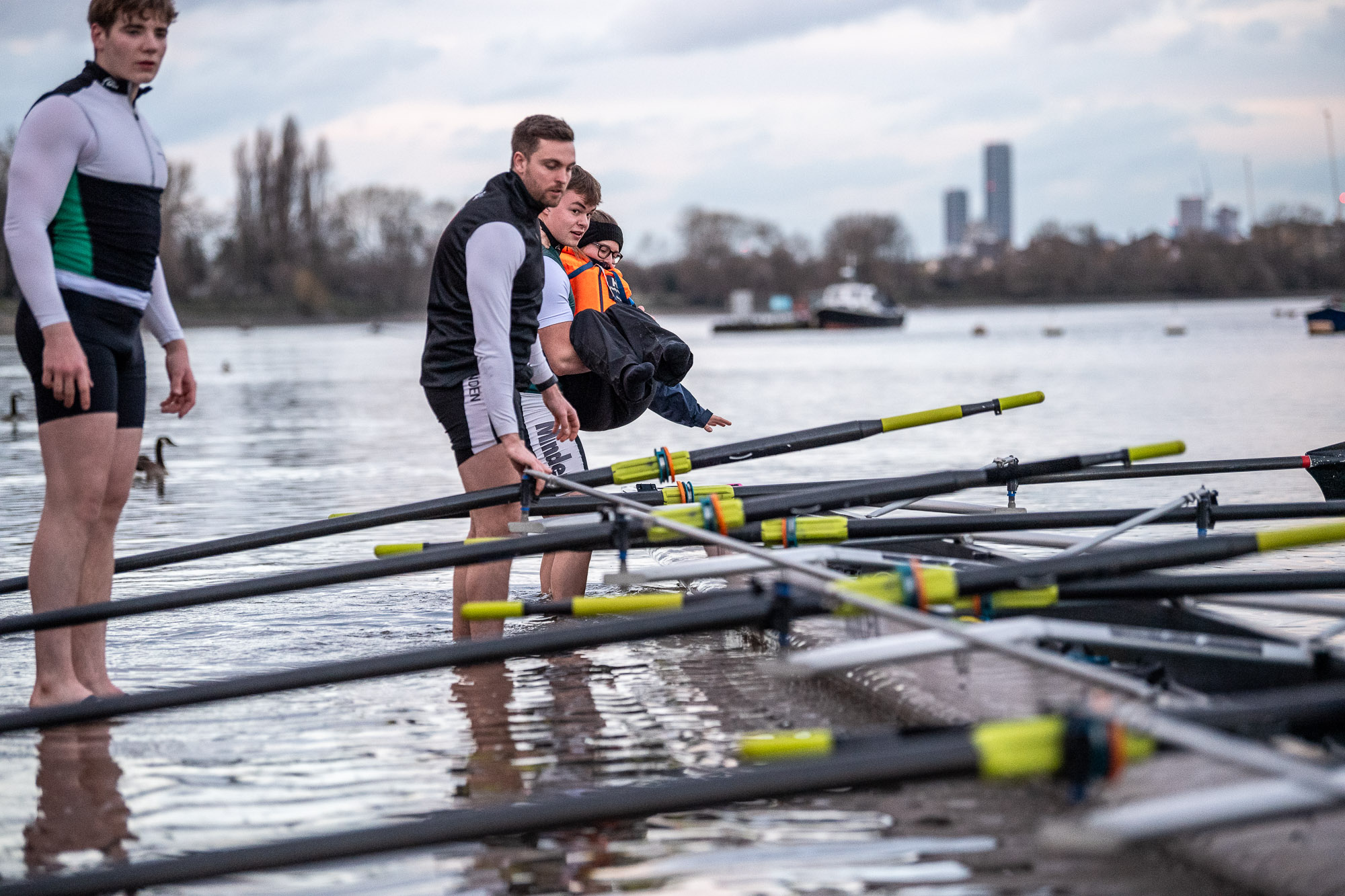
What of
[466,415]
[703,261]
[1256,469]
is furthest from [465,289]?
[703,261]

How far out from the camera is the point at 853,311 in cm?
7638

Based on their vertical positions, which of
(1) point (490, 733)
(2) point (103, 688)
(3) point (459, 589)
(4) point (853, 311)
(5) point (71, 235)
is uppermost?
(4) point (853, 311)

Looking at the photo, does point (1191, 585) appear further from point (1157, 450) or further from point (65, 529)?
point (65, 529)

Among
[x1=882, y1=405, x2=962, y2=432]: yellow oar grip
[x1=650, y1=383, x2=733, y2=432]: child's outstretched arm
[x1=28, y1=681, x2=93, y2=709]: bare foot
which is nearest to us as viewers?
[x1=28, y1=681, x2=93, y2=709]: bare foot

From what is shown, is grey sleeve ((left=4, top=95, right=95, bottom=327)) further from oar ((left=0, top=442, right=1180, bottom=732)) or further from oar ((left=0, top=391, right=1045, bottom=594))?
oar ((left=0, top=391, right=1045, bottom=594))

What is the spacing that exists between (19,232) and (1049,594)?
2.87 meters

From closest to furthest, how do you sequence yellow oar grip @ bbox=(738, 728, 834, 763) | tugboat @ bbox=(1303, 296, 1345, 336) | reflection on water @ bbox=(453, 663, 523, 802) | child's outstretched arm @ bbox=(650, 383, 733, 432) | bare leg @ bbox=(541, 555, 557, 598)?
1. yellow oar grip @ bbox=(738, 728, 834, 763)
2. reflection on water @ bbox=(453, 663, 523, 802)
3. bare leg @ bbox=(541, 555, 557, 598)
4. child's outstretched arm @ bbox=(650, 383, 733, 432)
5. tugboat @ bbox=(1303, 296, 1345, 336)

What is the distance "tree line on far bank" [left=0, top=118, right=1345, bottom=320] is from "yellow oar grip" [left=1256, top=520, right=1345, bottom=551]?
9351cm

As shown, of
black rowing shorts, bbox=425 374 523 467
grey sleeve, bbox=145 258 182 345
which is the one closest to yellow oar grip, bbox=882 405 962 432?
black rowing shorts, bbox=425 374 523 467

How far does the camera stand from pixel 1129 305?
140750 millimetres

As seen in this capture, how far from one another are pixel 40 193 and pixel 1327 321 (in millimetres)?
43437

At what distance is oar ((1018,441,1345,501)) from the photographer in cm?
564

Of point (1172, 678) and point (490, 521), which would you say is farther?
point (490, 521)

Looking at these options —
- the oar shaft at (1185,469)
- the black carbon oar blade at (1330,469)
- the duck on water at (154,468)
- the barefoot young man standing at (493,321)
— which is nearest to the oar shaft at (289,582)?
the barefoot young man standing at (493,321)
